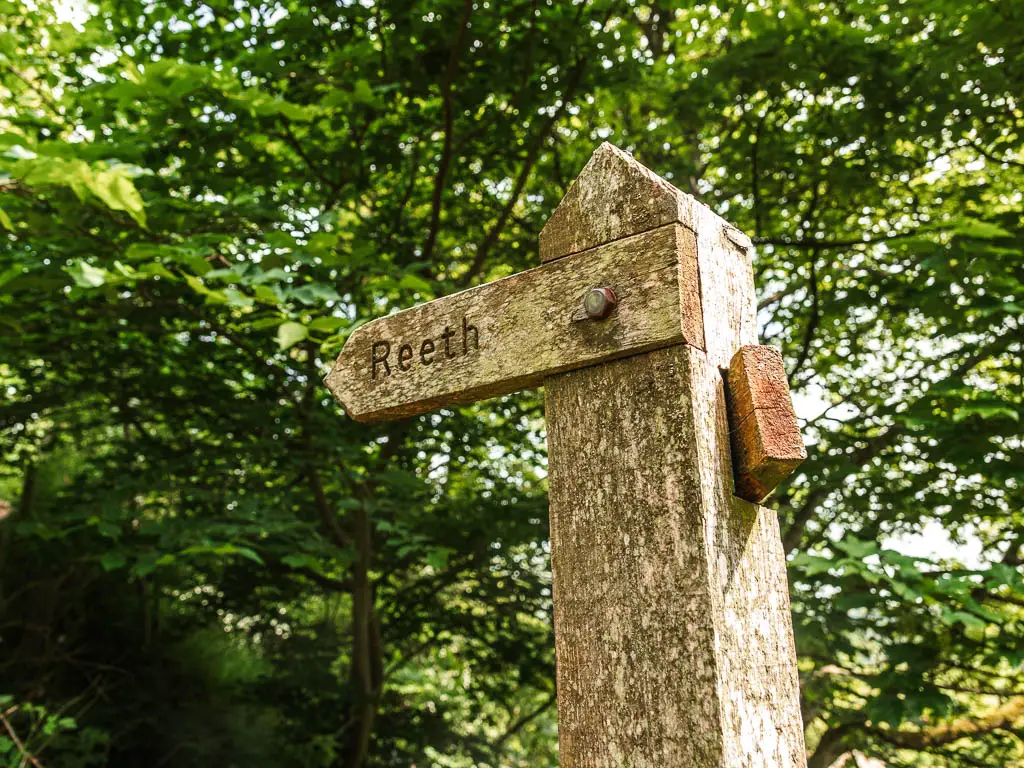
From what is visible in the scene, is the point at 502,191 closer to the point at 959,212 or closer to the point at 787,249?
the point at 787,249

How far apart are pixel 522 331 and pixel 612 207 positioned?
0.80ft

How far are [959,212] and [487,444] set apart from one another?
3.36 m

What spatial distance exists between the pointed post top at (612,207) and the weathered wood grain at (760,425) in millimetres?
236

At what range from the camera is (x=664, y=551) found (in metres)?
1.08

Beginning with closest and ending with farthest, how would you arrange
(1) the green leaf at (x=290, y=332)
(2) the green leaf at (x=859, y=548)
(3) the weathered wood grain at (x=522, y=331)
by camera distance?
(3) the weathered wood grain at (x=522, y=331), (1) the green leaf at (x=290, y=332), (2) the green leaf at (x=859, y=548)

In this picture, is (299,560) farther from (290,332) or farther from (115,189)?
(115,189)

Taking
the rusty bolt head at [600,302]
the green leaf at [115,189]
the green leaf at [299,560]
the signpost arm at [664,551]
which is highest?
the green leaf at [115,189]

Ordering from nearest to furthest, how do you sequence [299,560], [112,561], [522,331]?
[522,331] → [112,561] → [299,560]

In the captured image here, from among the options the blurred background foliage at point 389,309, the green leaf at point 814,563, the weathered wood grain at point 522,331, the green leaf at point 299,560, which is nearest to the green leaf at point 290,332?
the blurred background foliage at point 389,309

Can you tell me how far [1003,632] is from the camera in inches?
146

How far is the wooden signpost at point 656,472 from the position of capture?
1046 millimetres

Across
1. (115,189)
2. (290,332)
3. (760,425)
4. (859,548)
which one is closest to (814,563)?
(859,548)

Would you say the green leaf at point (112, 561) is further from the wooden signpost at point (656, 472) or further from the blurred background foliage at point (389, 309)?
the wooden signpost at point (656, 472)

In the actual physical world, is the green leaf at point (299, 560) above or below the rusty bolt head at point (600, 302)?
above
